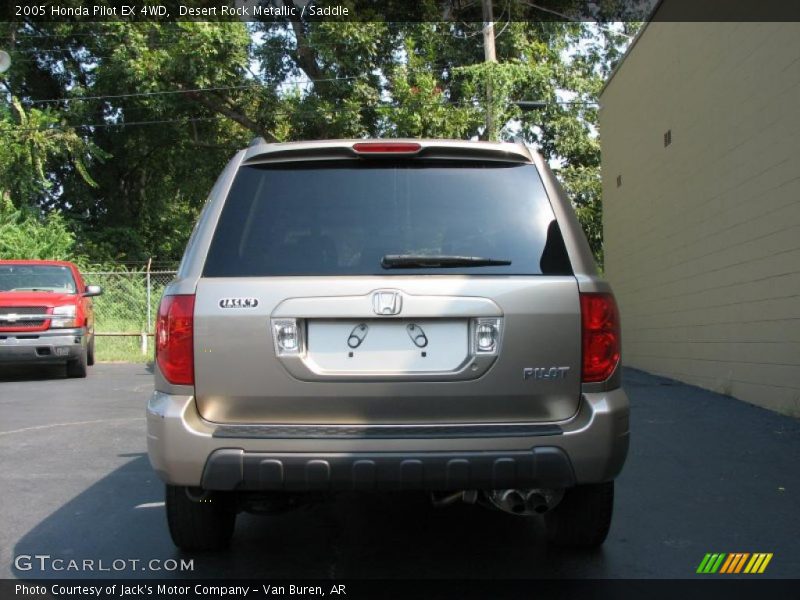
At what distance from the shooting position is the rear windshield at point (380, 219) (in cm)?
332

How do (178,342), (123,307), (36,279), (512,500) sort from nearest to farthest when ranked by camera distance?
(178,342) → (512,500) → (36,279) → (123,307)

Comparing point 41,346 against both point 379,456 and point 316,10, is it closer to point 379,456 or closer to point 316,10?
point 379,456

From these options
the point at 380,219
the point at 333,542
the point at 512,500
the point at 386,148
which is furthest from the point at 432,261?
the point at 333,542

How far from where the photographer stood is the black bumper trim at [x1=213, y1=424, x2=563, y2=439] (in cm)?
314

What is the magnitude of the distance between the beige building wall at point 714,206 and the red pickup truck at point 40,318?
8.85 metres

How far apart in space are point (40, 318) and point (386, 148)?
10407 mm

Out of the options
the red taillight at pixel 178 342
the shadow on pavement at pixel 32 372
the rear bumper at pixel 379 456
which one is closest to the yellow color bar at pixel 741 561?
the rear bumper at pixel 379 456

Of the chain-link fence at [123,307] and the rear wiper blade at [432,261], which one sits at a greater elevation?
the rear wiper blade at [432,261]

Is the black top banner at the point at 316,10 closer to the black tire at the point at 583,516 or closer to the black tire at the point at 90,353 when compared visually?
the black tire at the point at 90,353

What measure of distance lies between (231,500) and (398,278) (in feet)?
4.47

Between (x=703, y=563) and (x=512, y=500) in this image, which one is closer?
(x=512, y=500)

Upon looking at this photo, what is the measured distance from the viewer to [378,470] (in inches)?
121

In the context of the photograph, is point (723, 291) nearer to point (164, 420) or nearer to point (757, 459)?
point (757, 459)

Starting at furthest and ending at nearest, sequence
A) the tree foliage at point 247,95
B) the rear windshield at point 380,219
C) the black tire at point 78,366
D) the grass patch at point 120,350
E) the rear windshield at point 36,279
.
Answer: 1. the tree foliage at point 247,95
2. the grass patch at point 120,350
3. the rear windshield at point 36,279
4. the black tire at point 78,366
5. the rear windshield at point 380,219
